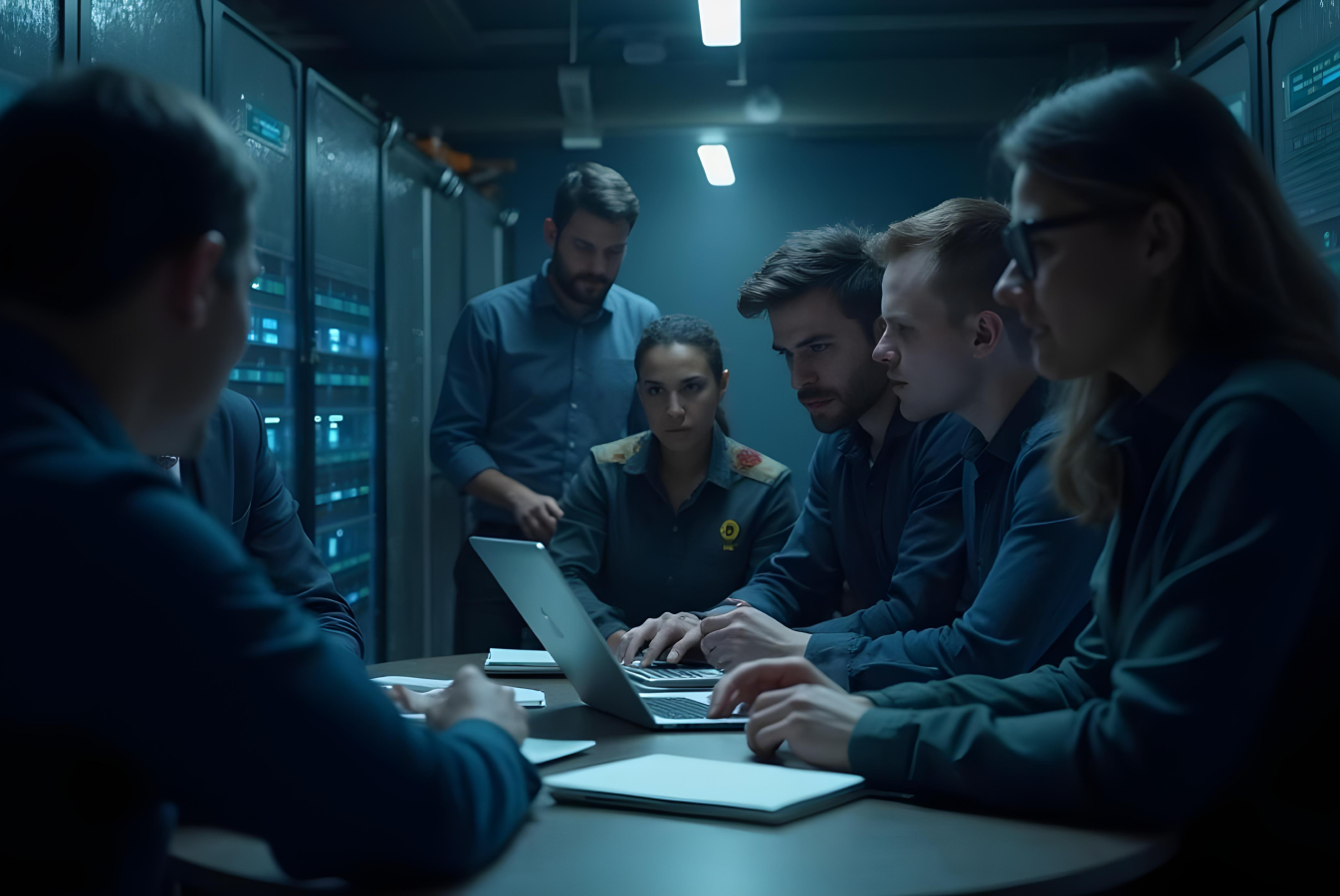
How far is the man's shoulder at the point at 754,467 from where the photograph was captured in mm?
2748

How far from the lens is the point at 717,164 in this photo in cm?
538

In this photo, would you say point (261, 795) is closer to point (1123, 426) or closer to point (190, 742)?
point (190, 742)

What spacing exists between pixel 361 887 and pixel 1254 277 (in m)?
0.96

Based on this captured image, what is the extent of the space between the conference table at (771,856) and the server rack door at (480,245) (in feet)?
14.7

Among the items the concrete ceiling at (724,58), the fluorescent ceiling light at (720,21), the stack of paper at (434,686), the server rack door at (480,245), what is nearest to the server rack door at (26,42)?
the stack of paper at (434,686)

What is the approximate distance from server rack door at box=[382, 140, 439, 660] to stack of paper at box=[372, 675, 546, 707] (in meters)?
2.42

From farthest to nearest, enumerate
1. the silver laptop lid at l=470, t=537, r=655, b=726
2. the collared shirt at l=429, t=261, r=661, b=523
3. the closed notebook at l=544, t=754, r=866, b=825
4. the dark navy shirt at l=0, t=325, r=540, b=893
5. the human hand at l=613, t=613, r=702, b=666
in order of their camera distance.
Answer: the collared shirt at l=429, t=261, r=661, b=523
the human hand at l=613, t=613, r=702, b=666
the silver laptop lid at l=470, t=537, r=655, b=726
the closed notebook at l=544, t=754, r=866, b=825
the dark navy shirt at l=0, t=325, r=540, b=893

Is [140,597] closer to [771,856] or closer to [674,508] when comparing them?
[771,856]

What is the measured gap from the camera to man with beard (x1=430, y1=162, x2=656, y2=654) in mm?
3543

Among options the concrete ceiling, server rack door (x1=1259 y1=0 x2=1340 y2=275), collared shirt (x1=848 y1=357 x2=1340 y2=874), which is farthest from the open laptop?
the concrete ceiling

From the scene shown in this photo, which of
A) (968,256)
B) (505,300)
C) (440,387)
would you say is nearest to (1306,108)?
(968,256)

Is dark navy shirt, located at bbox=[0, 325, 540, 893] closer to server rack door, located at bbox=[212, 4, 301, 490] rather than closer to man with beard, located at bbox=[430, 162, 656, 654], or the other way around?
server rack door, located at bbox=[212, 4, 301, 490]

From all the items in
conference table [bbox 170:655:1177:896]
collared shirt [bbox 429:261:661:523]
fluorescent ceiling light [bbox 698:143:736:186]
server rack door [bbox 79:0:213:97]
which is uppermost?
fluorescent ceiling light [bbox 698:143:736:186]

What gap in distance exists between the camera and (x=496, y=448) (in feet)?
12.3
